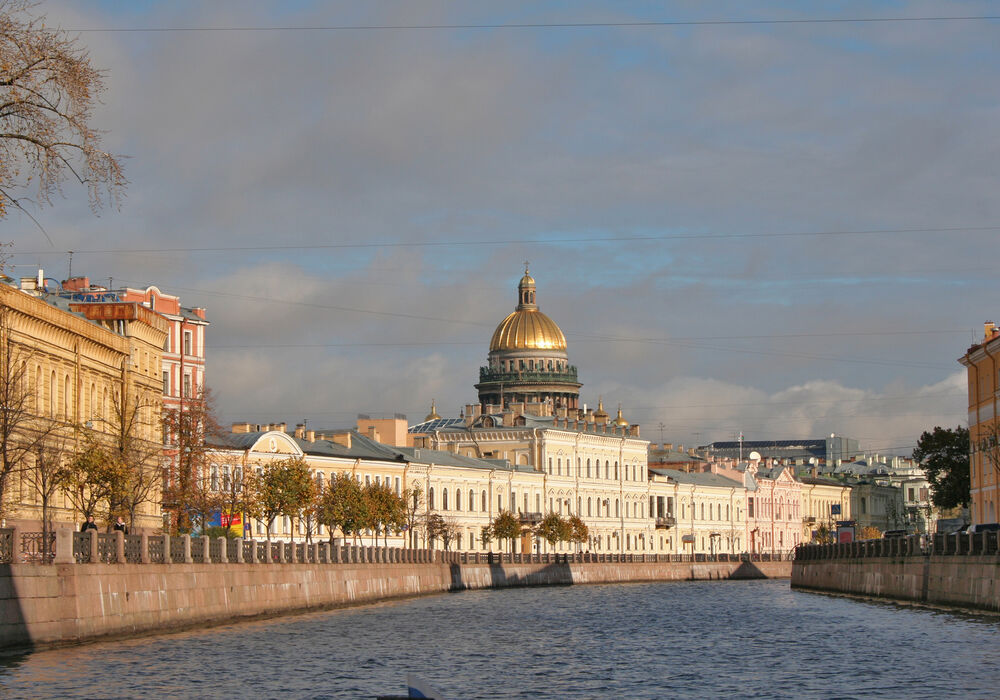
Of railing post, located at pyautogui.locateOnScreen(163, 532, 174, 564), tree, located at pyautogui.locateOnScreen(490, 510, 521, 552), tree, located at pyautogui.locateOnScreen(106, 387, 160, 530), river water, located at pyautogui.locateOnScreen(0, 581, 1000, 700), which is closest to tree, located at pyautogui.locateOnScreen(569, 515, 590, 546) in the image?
tree, located at pyautogui.locateOnScreen(490, 510, 521, 552)

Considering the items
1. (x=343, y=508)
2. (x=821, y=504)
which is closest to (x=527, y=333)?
(x=821, y=504)

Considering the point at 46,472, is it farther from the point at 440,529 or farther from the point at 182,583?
the point at 440,529

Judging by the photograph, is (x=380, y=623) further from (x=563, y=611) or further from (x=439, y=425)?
(x=439, y=425)

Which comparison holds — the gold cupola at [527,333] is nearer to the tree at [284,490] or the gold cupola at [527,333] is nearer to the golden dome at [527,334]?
the golden dome at [527,334]

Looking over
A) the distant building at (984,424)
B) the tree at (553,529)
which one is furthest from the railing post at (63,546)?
the tree at (553,529)

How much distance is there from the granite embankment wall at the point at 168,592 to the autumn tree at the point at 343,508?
452 cm

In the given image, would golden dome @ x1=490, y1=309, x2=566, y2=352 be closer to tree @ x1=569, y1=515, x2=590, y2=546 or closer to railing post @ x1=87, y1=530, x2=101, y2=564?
tree @ x1=569, y1=515, x2=590, y2=546

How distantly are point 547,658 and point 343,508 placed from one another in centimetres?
4292

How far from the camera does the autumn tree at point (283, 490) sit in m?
69.2

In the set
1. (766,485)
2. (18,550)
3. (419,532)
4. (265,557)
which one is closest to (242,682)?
(18,550)

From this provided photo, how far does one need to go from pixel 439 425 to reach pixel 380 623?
3284 inches

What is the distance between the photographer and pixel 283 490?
2751 inches

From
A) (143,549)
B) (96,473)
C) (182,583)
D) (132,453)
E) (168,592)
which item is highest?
(132,453)

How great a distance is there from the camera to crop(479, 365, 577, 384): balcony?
14800 cm
